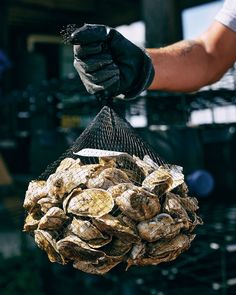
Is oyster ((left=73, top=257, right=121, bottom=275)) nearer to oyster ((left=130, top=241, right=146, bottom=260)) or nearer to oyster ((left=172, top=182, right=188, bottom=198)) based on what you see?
oyster ((left=130, top=241, right=146, bottom=260))

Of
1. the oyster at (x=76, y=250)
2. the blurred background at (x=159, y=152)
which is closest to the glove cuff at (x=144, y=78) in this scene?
the oyster at (x=76, y=250)

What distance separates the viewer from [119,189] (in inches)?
73.0

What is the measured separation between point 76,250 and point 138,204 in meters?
0.26

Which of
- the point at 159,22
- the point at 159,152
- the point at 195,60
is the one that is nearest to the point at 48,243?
the point at 195,60

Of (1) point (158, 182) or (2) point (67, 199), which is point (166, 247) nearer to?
(1) point (158, 182)

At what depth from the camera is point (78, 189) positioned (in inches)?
74.5

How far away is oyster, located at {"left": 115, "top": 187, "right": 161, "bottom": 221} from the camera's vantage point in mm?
1804

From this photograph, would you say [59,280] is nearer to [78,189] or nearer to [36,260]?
[36,260]

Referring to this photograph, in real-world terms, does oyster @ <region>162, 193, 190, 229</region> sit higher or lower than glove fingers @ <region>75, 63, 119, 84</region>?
lower

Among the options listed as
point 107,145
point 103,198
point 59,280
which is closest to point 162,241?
point 103,198

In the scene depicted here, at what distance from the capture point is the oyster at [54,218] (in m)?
1.88

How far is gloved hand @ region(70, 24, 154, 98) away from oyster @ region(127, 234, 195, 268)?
0.60m

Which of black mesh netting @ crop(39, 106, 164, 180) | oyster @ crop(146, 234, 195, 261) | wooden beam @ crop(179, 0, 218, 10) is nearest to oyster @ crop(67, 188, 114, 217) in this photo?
oyster @ crop(146, 234, 195, 261)

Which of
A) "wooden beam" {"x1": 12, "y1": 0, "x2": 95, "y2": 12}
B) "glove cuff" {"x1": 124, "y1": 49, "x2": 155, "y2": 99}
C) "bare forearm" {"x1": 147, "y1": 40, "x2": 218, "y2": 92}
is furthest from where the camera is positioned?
"wooden beam" {"x1": 12, "y1": 0, "x2": 95, "y2": 12}
